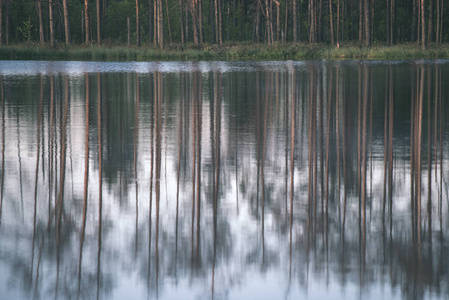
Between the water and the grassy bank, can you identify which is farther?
the grassy bank

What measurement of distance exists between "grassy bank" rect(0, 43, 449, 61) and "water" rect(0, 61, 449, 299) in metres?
39.3

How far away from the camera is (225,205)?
24.7 ft

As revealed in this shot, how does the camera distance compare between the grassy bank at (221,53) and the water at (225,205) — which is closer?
the water at (225,205)

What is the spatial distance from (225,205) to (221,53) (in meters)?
52.3

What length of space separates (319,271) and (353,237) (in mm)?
972

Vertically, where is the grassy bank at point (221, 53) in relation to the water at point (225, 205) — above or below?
above

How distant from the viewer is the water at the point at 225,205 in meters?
5.39

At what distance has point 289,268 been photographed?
18.4 ft

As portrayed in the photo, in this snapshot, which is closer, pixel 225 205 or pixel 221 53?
pixel 225 205

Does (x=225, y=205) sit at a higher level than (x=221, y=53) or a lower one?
lower

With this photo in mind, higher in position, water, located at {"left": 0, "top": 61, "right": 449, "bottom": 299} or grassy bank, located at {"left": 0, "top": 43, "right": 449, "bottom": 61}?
grassy bank, located at {"left": 0, "top": 43, "right": 449, "bottom": 61}

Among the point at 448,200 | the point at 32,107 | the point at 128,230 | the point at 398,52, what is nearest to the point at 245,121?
the point at 32,107

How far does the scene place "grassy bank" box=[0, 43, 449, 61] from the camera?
52.8 meters

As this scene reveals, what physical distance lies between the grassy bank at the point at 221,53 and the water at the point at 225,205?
39.3 m
